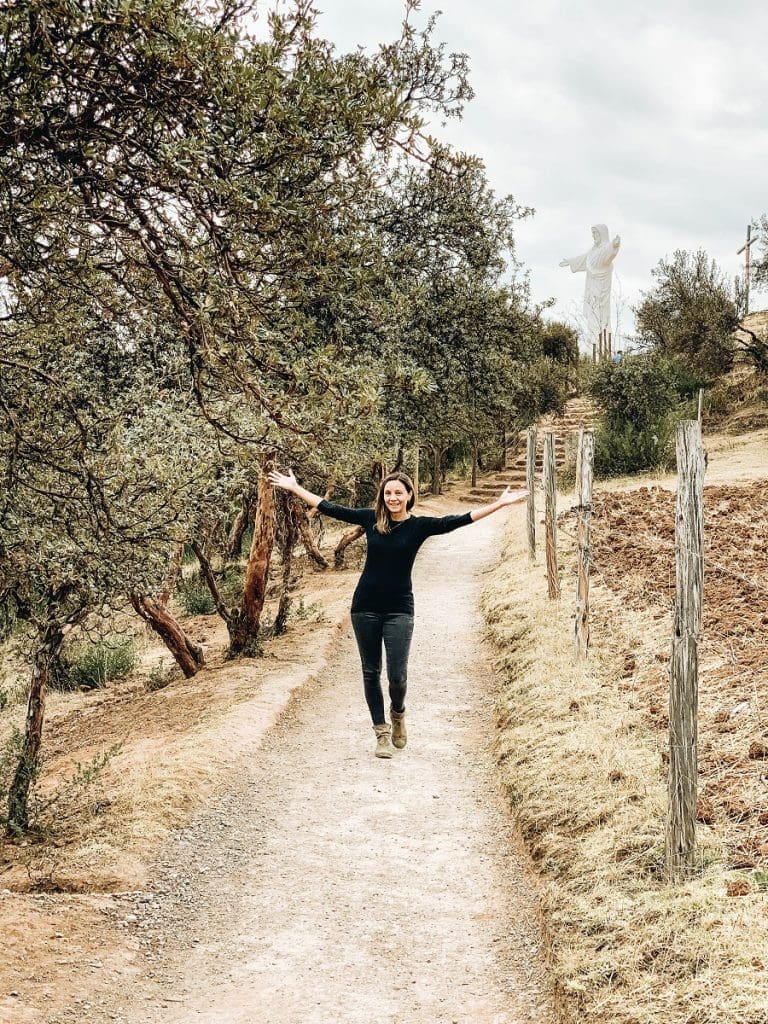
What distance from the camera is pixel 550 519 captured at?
12227 mm

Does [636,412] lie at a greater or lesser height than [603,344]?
lesser

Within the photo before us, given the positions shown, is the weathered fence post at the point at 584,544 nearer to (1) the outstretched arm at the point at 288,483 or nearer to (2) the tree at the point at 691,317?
(1) the outstretched arm at the point at 288,483

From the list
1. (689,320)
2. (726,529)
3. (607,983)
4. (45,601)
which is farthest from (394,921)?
(689,320)

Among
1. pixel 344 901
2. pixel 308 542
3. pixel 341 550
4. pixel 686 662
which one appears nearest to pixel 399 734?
pixel 344 901

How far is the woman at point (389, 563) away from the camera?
6504 mm

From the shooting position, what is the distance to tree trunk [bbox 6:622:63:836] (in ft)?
20.8

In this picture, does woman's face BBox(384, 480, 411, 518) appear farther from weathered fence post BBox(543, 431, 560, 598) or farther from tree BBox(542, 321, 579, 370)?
tree BBox(542, 321, 579, 370)

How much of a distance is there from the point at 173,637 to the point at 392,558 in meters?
6.36

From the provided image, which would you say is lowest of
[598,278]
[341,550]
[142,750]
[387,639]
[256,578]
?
[142,750]

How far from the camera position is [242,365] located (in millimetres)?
4449

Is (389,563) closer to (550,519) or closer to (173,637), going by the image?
(550,519)

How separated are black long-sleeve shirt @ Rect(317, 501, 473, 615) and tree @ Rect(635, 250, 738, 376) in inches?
1053

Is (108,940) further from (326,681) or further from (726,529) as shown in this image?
(726,529)

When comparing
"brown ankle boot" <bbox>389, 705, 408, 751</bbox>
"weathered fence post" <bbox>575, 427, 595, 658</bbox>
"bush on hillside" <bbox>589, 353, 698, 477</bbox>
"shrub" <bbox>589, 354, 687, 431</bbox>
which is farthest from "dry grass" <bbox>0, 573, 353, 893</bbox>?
"shrub" <bbox>589, 354, 687, 431</bbox>
